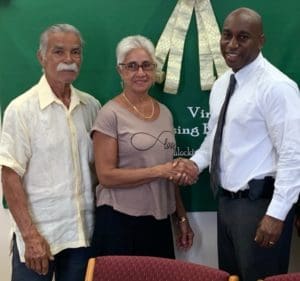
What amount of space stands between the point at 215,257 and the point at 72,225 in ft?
2.88

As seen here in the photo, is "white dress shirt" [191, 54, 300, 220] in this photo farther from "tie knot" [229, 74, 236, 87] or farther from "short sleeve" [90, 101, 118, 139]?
"short sleeve" [90, 101, 118, 139]

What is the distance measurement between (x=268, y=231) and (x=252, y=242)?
0.16 meters

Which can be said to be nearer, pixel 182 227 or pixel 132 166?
pixel 132 166

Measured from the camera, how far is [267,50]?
2311 mm

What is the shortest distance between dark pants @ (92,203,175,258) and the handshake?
21 centimetres

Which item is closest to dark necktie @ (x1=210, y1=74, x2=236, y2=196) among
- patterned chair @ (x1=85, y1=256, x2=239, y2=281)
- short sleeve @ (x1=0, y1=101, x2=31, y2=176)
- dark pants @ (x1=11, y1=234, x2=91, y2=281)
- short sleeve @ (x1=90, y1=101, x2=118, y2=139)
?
short sleeve @ (x1=90, y1=101, x2=118, y2=139)

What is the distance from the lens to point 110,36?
2.32 meters

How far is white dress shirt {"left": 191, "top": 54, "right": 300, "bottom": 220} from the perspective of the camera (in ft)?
5.72

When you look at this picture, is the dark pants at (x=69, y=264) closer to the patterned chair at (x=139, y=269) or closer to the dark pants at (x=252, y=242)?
the patterned chair at (x=139, y=269)

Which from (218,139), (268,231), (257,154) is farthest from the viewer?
(218,139)

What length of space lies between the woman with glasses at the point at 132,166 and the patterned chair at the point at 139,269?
443mm

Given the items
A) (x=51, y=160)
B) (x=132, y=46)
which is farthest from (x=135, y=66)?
(x=51, y=160)

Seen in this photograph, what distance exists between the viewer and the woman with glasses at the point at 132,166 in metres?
1.99

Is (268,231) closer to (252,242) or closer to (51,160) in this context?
(252,242)
